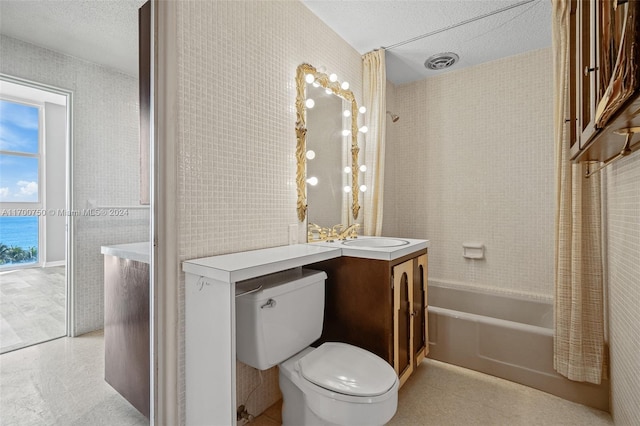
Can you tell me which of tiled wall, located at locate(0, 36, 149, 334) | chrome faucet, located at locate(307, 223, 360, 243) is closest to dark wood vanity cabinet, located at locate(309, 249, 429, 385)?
chrome faucet, located at locate(307, 223, 360, 243)

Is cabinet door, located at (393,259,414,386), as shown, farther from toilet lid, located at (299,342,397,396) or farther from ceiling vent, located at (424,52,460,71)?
ceiling vent, located at (424,52,460,71)

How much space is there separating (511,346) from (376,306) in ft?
3.29

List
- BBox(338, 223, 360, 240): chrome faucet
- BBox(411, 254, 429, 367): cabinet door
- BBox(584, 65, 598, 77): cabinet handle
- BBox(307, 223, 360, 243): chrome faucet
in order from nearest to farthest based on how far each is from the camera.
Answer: BBox(584, 65, 598, 77): cabinet handle → BBox(411, 254, 429, 367): cabinet door → BBox(307, 223, 360, 243): chrome faucet → BBox(338, 223, 360, 240): chrome faucet

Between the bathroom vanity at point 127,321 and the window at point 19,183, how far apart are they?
0.91 ft

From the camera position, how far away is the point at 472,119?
286cm

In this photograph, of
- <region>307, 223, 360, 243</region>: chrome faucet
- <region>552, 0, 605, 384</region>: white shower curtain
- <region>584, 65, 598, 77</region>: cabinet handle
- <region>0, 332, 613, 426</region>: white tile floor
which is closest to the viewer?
<region>584, 65, 598, 77</region>: cabinet handle

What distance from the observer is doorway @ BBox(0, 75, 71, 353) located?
1.30m

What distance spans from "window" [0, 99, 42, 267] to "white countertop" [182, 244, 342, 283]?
644 mm

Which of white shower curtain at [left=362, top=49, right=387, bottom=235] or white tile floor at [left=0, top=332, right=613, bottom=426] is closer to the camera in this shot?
white tile floor at [left=0, top=332, right=613, bottom=426]

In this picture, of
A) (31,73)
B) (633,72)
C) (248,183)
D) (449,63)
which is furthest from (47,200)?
(449,63)

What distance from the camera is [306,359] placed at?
4.84 ft

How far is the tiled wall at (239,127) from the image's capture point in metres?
1.42

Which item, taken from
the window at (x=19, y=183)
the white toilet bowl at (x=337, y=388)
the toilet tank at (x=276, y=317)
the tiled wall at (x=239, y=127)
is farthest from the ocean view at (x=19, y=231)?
the white toilet bowl at (x=337, y=388)

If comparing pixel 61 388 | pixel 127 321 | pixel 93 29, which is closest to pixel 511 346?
pixel 127 321
